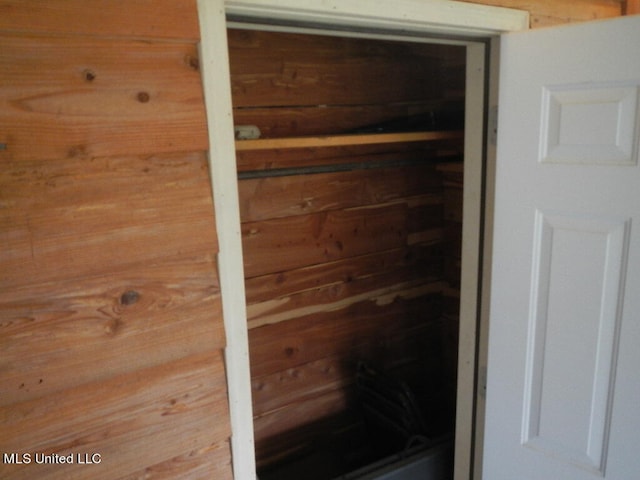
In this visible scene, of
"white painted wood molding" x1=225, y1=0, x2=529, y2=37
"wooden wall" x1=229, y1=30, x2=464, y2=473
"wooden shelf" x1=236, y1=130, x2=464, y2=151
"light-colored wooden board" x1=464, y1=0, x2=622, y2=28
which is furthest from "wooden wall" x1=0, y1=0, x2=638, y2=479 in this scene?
"wooden wall" x1=229, y1=30, x2=464, y2=473

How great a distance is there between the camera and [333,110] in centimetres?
203

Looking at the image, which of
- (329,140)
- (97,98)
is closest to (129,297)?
(97,98)

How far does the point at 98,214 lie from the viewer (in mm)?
821

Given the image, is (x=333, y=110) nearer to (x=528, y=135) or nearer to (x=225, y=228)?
(x=528, y=135)

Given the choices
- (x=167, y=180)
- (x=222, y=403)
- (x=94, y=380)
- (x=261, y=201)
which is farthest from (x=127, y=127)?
(x=261, y=201)

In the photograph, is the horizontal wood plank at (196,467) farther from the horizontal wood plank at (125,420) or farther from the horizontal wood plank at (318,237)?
the horizontal wood plank at (318,237)

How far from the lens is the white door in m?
1.18

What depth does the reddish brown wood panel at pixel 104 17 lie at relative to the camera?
2.37 feet

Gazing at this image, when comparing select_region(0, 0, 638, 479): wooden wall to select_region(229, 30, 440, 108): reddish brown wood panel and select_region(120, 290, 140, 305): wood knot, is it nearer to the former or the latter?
select_region(120, 290, 140, 305): wood knot

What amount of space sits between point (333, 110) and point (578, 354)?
1.27 meters

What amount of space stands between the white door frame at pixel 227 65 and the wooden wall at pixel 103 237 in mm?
29

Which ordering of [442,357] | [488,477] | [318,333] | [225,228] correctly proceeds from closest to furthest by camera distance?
[225,228] < [488,477] < [318,333] < [442,357]

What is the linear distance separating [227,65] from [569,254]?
98cm

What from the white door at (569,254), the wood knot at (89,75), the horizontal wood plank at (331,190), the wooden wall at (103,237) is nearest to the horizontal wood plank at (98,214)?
the wooden wall at (103,237)
